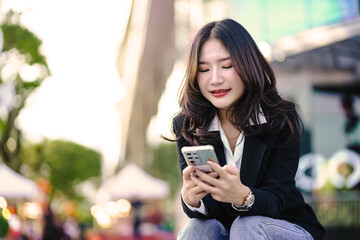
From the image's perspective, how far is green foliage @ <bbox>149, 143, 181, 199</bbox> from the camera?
42625 millimetres

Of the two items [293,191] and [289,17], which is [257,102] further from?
[289,17]

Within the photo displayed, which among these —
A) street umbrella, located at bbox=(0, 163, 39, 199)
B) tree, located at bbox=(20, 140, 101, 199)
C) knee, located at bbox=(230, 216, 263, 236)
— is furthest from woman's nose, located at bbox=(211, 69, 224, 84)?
tree, located at bbox=(20, 140, 101, 199)

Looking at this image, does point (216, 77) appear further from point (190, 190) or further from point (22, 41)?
point (22, 41)

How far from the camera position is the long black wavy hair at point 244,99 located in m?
1.91

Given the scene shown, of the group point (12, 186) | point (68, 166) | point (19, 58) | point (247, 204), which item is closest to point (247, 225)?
point (247, 204)

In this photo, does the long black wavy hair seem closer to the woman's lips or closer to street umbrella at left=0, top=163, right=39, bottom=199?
the woman's lips

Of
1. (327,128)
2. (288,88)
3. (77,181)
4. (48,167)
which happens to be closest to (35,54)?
(288,88)

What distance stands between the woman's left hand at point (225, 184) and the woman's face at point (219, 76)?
34 cm

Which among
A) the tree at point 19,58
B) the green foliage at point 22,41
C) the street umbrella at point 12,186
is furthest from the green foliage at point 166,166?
the street umbrella at point 12,186

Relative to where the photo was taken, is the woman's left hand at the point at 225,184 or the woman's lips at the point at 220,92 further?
the woman's lips at the point at 220,92

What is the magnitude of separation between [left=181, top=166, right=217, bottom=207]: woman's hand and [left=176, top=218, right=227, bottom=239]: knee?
63mm

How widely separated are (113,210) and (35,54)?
12.7m

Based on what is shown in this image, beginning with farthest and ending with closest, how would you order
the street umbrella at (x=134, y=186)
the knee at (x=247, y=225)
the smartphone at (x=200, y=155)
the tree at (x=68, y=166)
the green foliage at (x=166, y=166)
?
Answer: 1. the tree at (x=68, y=166)
2. the green foliage at (x=166, y=166)
3. the street umbrella at (x=134, y=186)
4. the knee at (x=247, y=225)
5. the smartphone at (x=200, y=155)

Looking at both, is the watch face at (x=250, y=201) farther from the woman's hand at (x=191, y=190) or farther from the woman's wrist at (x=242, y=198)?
the woman's hand at (x=191, y=190)
